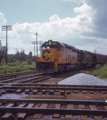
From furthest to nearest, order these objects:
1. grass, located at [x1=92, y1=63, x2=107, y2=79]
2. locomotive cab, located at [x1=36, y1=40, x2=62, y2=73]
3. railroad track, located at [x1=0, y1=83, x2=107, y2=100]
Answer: locomotive cab, located at [x1=36, y1=40, x2=62, y2=73]
grass, located at [x1=92, y1=63, x2=107, y2=79]
railroad track, located at [x1=0, y1=83, x2=107, y2=100]

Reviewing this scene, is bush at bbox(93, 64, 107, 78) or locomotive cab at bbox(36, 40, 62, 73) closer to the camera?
bush at bbox(93, 64, 107, 78)

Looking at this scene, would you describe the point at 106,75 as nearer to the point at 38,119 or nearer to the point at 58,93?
the point at 58,93

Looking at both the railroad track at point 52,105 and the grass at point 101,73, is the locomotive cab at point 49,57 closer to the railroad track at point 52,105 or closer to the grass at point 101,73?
the grass at point 101,73

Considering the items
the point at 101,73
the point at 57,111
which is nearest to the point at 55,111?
the point at 57,111

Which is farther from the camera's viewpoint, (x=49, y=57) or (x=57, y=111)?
(x=49, y=57)

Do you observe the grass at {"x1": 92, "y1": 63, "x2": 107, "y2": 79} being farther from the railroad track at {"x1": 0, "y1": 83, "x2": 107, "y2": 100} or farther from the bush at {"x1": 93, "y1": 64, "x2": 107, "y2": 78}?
the railroad track at {"x1": 0, "y1": 83, "x2": 107, "y2": 100}

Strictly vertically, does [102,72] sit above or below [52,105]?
above

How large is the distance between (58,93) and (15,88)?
1.78 metres

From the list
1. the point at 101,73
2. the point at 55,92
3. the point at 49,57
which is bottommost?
the point at 55,92

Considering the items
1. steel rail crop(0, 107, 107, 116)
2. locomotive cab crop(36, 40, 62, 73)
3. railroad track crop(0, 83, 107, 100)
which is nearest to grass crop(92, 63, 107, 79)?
locomotive cab crop(36, 40, 62, 73)

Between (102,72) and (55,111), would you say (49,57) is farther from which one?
(55,111)

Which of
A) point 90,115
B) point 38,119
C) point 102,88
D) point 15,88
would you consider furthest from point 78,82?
point 38,119

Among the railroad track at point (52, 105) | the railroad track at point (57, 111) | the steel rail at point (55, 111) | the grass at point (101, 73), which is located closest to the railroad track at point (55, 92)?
the railroad track at point (52, 105)

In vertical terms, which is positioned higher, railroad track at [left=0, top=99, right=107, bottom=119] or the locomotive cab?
the locomotive cab
